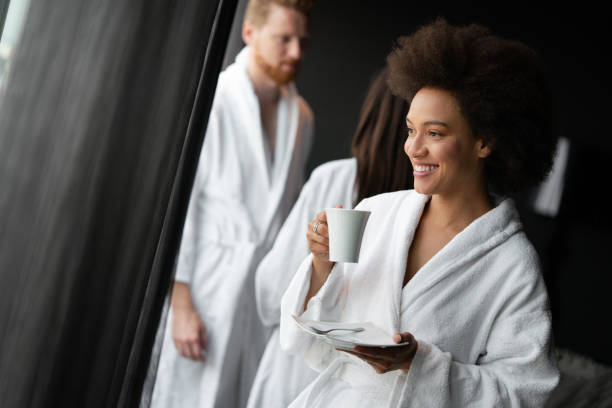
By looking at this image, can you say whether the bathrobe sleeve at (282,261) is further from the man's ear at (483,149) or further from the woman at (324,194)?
the man's ear at (483,149)

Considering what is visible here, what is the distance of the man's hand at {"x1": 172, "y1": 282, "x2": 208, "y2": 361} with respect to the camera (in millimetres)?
1709

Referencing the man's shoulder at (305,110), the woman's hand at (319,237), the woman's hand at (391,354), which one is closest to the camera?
the woman's hand at (391,354)

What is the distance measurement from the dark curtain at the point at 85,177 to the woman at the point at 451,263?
28 cm

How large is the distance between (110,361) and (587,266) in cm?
161

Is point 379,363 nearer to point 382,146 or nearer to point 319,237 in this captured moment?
point 319,237

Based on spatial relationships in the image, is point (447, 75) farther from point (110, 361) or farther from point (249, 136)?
point (249, 136)

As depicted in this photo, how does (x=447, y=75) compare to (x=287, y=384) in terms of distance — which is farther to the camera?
(x=287, y=384)

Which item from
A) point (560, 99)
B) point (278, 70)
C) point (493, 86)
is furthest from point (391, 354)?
point (560, 99)

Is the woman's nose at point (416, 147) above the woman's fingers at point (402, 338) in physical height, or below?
above

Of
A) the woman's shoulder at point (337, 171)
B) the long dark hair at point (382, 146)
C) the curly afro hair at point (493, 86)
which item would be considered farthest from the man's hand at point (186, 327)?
the curly afro hair at point (493, 86)

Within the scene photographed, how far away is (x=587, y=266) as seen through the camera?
2025mm

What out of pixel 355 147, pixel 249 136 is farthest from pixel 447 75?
pixel 249 136

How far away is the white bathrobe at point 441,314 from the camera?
94cm

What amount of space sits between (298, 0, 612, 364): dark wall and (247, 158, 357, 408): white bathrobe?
0.40 metres
